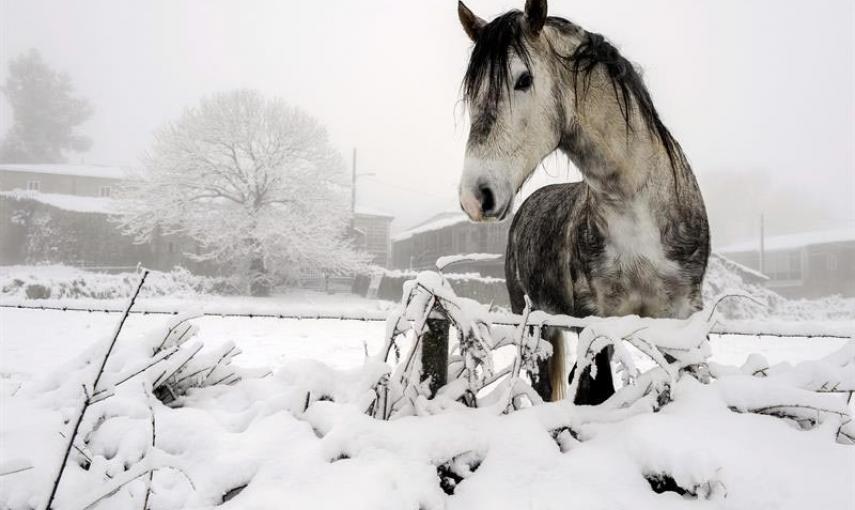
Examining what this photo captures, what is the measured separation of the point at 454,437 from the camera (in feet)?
2.80

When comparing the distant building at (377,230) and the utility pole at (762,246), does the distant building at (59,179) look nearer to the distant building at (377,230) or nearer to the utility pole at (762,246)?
the distant building at (377,230)

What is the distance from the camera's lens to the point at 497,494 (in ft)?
2.48

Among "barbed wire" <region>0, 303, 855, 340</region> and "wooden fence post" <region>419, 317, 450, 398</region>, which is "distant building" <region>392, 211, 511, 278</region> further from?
"wooden fence post" <region>419, 317, 450, 398</region>

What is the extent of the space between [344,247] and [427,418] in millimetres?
20377

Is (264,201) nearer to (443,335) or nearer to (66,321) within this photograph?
(66,321)

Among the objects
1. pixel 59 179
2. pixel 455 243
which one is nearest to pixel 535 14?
pixel 455 243

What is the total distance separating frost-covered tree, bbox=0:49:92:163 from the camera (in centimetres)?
3400

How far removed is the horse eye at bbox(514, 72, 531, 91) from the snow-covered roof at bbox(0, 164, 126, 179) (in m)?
33.5

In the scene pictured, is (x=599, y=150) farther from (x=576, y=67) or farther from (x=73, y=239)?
(x=73, y=239)

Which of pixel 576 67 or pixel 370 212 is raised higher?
pixel 370 212

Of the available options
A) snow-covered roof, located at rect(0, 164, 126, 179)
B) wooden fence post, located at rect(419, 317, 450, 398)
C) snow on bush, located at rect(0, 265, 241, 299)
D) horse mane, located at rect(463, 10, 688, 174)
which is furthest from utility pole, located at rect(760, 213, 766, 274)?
snow-covered roof, located at rect(0, 164, 126, 179)

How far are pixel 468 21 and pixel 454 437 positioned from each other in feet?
4.71

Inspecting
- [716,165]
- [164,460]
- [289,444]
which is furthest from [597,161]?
[716,165]

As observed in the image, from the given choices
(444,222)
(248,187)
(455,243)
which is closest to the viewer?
(248,187)
